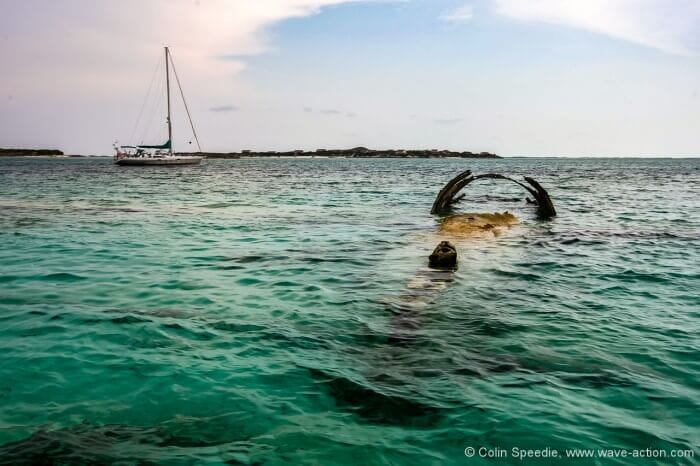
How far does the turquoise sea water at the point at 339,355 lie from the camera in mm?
4074

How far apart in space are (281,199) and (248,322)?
22.5 metres

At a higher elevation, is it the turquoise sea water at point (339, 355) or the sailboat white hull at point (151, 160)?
the sailboat white hull at point (151, 160)

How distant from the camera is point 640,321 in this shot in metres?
7.14

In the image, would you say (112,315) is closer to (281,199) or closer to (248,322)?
(248,322)

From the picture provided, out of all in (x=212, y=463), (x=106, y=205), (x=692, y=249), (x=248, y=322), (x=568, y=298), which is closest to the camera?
(x=212, y=463)

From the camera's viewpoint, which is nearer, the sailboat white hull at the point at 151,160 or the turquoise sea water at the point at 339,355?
the turquoise sea water at the point at 339,355

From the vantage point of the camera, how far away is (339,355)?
19.0 ft

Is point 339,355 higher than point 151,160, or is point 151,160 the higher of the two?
point 151,160

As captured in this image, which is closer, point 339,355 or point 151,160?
point 339,355

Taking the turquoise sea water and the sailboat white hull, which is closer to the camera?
the turquoise sea water

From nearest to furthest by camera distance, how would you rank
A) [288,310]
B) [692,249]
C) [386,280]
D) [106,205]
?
1. [288,310]
2. [386,280]
3. [692,249]
4. [106,205]

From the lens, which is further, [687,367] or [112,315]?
[112,315]

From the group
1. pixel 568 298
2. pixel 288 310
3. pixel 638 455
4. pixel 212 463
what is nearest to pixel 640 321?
pixel 568 298

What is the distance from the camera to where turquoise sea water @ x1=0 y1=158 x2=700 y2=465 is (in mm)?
4074
